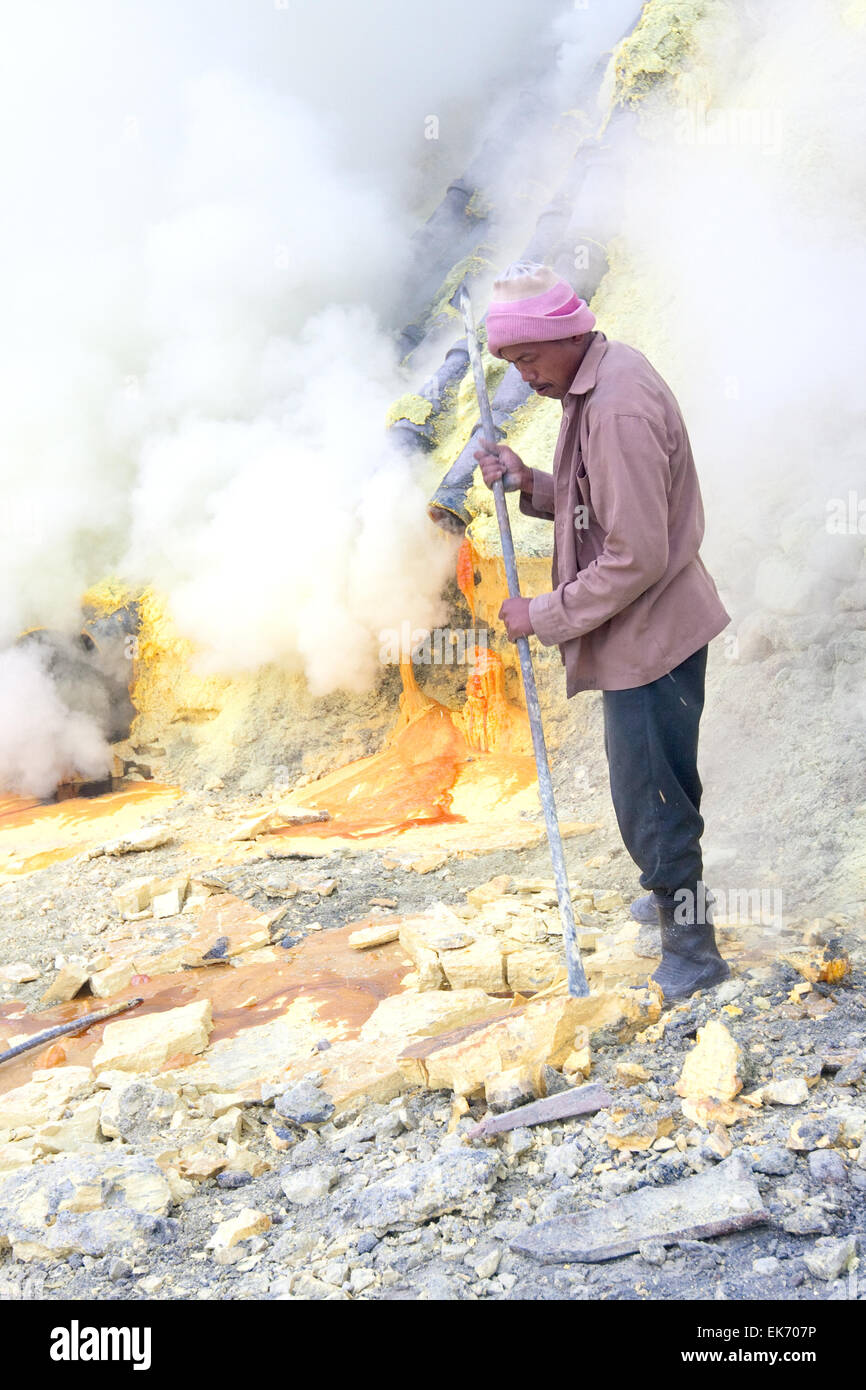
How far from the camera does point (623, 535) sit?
210cm

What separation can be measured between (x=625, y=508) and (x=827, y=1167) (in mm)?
1363

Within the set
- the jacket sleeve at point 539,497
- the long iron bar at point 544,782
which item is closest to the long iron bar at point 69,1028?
the long iron bar at point 544,782

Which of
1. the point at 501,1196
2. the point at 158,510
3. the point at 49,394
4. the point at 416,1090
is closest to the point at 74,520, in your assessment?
the point at 158,510

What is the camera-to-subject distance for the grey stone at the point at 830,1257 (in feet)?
4.33

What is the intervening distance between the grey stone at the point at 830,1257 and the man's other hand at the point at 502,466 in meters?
1.92

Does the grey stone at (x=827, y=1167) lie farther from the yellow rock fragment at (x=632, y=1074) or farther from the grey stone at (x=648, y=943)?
the grey stone at (x=648, y=943)

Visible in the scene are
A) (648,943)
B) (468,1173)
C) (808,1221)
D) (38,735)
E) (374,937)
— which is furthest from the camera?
(38,735)

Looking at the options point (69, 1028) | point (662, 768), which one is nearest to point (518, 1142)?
point (662, 768)

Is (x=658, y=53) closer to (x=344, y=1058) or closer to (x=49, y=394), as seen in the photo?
(x=49, y=394)

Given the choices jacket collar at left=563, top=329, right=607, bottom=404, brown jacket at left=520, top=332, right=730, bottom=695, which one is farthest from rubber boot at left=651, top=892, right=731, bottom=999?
jacket collar at left=563, top=329, right=607, bottom=404

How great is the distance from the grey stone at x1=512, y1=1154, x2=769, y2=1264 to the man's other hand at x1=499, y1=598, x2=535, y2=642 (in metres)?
1.28

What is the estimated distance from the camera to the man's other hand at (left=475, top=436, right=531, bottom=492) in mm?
2598

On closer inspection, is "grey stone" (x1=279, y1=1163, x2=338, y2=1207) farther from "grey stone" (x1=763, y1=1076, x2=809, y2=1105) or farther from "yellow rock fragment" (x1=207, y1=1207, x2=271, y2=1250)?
"grey stone" (x1=763, y1=1076, x2=809, y2=1105)

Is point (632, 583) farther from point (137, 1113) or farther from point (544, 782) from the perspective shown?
point (137, 1113)
